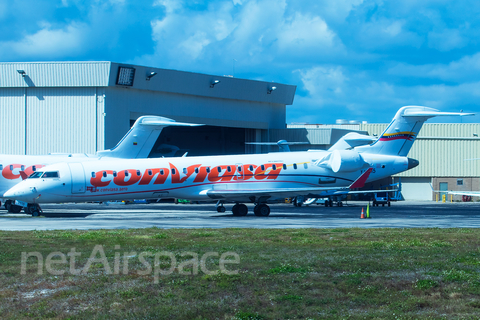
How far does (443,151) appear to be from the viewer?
74250 millimetres

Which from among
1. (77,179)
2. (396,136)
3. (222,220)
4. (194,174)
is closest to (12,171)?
(77,179)

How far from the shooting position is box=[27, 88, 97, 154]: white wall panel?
52.1m

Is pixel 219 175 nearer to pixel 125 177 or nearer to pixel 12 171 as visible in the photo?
pixel 125 177

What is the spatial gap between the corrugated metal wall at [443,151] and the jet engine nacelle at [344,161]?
4231 cm

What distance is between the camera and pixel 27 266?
38.3 feet

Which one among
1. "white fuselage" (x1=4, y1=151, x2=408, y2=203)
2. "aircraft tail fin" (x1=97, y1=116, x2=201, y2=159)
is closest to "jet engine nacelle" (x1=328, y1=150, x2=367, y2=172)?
"white fuselage" (x1=4, y1=151, x2=408, y2=203)

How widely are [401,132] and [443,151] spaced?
41.8m

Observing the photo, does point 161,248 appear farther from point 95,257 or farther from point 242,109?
point 242,109

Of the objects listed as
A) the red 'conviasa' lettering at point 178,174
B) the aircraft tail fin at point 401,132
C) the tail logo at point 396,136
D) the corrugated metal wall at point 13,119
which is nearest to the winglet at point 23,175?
the red 'conviasa' lettering at point 178,174

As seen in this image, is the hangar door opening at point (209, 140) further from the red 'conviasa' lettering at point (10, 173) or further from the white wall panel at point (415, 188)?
the red 'conviasa' lettering at point (10, 173)

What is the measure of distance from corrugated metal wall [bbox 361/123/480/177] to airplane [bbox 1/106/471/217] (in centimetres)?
3966

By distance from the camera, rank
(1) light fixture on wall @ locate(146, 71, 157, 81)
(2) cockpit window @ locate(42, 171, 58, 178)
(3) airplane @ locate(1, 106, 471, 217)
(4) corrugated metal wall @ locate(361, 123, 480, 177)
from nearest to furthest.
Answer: (2) cockpit window @ locate(42, 171, 58, 178) < (3) airplane @ locate(1, 106, 471, 217) < (1) light fixture on wall @ locate(146, 71, 157, 81) < (4) corrugated metal wall @ locate(361, 123, 480, 177)

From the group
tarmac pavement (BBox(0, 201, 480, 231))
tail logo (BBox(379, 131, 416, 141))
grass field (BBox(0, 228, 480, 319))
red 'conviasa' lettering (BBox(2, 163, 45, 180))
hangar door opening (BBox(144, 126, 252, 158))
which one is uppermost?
hangar door opening (BBox(144, 126, 252, 158))

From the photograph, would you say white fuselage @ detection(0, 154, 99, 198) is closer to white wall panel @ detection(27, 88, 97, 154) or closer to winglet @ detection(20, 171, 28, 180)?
winglet @ detection(20, 171, 28, 180)
